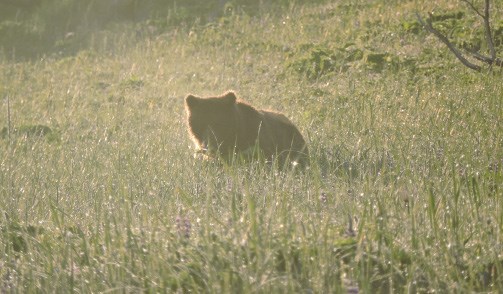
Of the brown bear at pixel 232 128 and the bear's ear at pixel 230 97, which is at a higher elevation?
the bear's ear at pixel 230 97

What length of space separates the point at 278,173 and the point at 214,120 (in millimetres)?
1747

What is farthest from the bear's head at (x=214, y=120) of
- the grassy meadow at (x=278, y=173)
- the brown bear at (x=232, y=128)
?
the grassy meadow at (x=278, y=173)

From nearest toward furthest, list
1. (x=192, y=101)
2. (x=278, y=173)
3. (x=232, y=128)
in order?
(x=278, y=173)
(x=232, y=128)
(x=192, y=101)

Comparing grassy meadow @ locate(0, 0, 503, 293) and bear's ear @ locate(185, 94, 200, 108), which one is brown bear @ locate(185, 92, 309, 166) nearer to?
bear's ear @ locate(185, 94, 200, 108)

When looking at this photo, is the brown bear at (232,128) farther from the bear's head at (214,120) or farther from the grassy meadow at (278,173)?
the grassy meadow at (278,173)

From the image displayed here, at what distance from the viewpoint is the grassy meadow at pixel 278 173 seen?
3.05 meters

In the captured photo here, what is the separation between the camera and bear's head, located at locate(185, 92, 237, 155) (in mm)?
6703

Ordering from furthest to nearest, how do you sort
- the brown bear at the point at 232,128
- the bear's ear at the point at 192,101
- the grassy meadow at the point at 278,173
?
1. the bear's ear at the point at 192,101
2. the brown bear at the point at 232,128
3. the grassy meadow at the point at 278,173

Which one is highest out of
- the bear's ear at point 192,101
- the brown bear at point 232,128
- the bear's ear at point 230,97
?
the bear's ear at point 230,97

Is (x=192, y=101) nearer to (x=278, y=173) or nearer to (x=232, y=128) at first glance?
(x=232, y=128)

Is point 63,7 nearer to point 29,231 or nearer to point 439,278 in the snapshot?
point 29,231

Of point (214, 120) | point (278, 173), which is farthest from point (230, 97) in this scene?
point (278, 173)

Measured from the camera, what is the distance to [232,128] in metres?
6.71

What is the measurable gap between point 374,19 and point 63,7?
28.3ft
